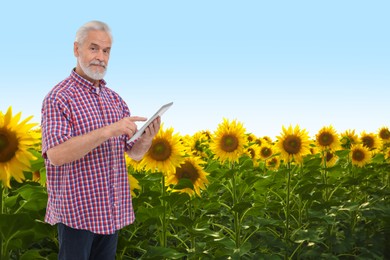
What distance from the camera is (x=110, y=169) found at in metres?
3.38

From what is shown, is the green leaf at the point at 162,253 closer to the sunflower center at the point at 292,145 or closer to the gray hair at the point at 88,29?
the gray hair at the point at 88,29

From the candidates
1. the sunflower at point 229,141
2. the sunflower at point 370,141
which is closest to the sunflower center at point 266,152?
the sunflower at point 370,141

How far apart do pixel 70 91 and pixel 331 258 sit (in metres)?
4.22

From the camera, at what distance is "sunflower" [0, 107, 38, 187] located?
3.20 m

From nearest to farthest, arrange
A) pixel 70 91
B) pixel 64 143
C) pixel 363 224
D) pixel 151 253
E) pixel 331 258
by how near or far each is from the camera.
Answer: pixel 64 143, pixel 70 91, pixel 151 253, pixel 331 258, pixel 363 224

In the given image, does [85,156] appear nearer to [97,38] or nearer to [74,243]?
[74,243]

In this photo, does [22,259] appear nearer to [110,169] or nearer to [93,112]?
[110,169]

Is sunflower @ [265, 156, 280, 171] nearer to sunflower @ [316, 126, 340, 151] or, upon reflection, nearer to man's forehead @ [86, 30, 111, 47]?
sunflower @ [316, 126, 340, 151]

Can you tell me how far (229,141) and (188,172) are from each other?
2.87 feet

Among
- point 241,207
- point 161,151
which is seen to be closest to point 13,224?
point 161,151

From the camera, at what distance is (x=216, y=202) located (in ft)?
17.9

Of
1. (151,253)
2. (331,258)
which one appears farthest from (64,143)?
(331,258)

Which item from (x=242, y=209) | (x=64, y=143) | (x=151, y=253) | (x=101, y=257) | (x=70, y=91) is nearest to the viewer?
(x=64, y=143)

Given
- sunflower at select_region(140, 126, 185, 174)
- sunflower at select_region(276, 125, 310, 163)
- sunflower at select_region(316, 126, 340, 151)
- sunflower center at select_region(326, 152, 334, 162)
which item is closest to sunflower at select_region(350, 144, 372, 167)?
sunflower center at select_region(326, 152, 334, 162)
